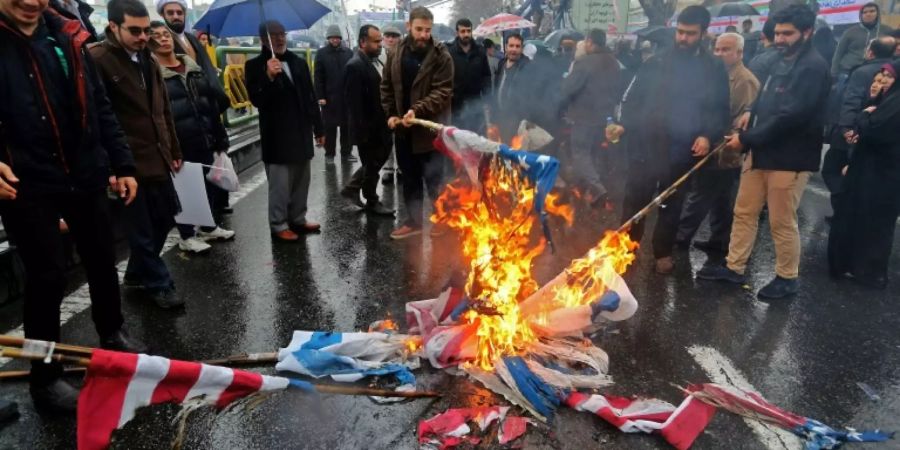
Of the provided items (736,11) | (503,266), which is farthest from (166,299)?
(736,11)

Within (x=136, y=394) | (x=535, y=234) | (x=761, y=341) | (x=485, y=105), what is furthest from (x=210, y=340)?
(x=485, y=105)

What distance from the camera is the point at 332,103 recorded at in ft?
33.1

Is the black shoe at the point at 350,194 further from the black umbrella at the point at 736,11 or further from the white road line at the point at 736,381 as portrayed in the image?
the black umbrella at the point at 736,11

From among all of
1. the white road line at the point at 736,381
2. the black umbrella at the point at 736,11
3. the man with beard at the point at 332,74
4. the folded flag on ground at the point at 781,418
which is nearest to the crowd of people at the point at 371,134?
the white road line at the point at 736,381

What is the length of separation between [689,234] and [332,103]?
660 centimetres

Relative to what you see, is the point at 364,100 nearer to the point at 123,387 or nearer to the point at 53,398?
the point at 53,398

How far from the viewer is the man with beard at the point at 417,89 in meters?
5.74

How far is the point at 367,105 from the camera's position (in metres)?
6.82

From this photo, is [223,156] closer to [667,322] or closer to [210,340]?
[210,340]

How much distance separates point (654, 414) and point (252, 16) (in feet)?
19.0

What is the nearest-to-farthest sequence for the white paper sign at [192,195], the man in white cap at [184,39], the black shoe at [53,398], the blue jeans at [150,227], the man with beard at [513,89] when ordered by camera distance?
the black shoe at [53,398], the blue jeans at [150,227], the white paper sign at [192,195], the man in white cap at [184,39], the man with beard at [513,89]

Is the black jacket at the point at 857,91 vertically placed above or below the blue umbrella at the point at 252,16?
below

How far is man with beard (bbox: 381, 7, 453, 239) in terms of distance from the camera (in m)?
5.74

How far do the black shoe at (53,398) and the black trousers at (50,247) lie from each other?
44mm
